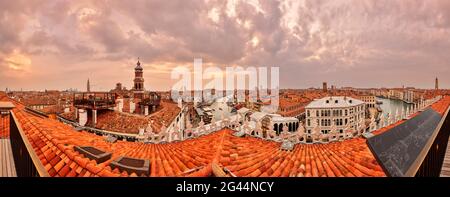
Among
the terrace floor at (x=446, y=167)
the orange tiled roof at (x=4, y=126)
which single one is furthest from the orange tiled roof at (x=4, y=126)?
the terrace floor at (x=446, y=167)

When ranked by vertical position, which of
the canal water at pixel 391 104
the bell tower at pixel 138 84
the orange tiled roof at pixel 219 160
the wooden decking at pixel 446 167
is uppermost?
the bell tower at pixel 138 84

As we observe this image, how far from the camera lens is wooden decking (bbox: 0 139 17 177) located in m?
2.10

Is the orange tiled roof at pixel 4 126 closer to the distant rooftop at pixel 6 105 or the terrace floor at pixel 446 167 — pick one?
the distant rooftop at pixel 6 105

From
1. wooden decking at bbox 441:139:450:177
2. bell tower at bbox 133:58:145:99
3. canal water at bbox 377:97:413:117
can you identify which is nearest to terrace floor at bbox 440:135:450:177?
wooden decking at bbox 441:139:450:177

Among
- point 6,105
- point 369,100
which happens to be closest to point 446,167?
point 369,100

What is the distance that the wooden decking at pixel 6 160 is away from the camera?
2098 mm

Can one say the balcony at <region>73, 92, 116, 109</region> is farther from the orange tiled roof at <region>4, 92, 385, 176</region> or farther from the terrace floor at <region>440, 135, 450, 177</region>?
the terrace floor at <region>440, 135, 450, 177</region>

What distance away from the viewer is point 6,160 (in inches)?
95.4

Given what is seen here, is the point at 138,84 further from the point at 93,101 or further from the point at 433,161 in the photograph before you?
the point at 433,161

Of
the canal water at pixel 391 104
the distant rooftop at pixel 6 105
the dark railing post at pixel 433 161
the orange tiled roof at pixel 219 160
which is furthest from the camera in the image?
the canal water at pixel 391 104
